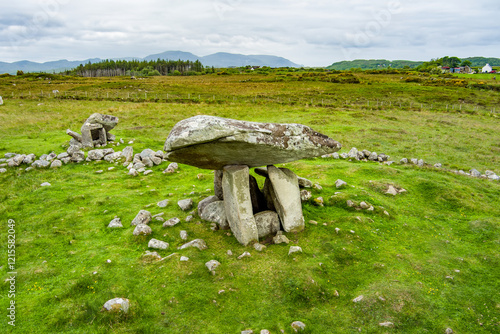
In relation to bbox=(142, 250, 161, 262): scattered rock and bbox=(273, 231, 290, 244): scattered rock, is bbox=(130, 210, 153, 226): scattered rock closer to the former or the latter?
bbox=(142, 250, 161, 262): scattered rock

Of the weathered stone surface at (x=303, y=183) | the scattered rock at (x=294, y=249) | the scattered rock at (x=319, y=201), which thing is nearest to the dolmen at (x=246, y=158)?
the scattered rock at (x=294, y=249)

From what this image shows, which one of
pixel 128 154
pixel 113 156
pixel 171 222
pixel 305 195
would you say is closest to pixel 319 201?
pixel 305 195

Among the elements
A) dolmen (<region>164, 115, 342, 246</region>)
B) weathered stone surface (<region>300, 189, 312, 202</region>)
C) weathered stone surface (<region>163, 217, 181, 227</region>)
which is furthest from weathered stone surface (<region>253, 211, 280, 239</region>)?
weathered stone surface (<region>163, 217, 181, 227</region>)

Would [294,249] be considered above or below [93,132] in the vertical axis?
below

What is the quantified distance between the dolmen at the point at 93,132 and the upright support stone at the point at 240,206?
14484 millimetres

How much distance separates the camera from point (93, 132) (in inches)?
830

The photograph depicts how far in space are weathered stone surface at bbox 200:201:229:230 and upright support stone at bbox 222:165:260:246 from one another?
1.89 ft

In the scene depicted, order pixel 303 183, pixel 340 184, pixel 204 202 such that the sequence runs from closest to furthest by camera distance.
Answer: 1. pixel 204 202
2. pixel 303 183
3. pixel 340 184

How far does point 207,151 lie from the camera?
945 centimetres

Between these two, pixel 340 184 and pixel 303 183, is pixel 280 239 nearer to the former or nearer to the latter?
pixel 303 183

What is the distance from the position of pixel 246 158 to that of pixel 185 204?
11.4 ft

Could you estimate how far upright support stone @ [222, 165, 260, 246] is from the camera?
968cm

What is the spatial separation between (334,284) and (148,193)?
30.3ft

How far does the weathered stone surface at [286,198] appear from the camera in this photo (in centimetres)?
A: 1034
